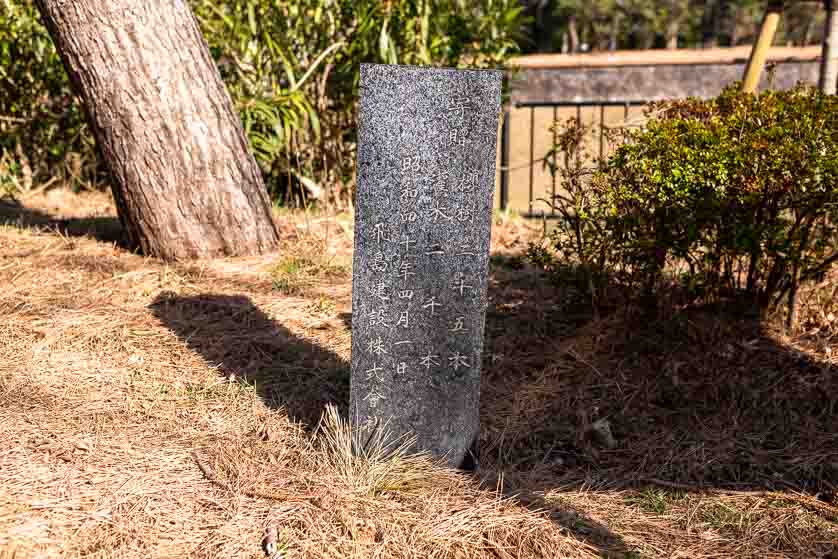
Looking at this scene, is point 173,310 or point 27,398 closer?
point 27,398

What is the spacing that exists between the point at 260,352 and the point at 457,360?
1215mm

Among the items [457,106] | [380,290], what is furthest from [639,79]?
[380,290]

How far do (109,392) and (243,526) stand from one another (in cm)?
109

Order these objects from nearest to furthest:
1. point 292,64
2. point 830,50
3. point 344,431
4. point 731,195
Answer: point 344,431 → point 731,195 → point 830,50 → point 292,64

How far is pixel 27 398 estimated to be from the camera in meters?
3.15

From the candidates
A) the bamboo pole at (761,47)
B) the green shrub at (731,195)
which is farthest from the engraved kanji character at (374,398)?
the bamboo pole at (761,47)

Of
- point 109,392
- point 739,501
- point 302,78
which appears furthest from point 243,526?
point 302,78

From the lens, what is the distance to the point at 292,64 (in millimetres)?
6266

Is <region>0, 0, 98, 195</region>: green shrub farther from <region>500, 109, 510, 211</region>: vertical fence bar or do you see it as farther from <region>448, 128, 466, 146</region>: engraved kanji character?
<region>448, 128, 466, 146</region>: engraved kanji character

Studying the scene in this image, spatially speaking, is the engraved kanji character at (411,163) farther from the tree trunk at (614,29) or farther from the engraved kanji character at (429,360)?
the tree trunk at (614,29)

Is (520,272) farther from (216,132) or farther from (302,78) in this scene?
(302,78)

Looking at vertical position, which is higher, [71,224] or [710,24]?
[710,24]

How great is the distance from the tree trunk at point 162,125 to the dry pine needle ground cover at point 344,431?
252mm

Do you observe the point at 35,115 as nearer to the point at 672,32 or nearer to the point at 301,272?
the point at 301,272
